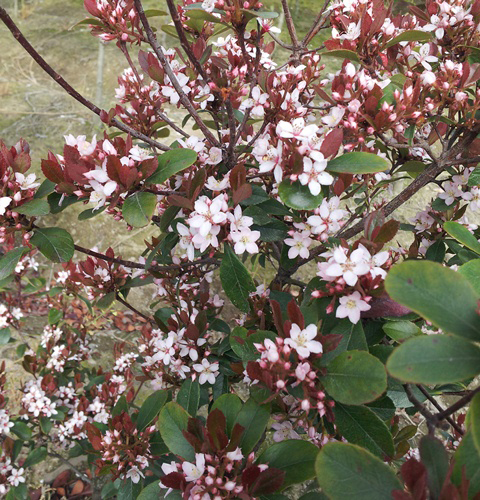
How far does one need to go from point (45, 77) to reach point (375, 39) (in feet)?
16.9

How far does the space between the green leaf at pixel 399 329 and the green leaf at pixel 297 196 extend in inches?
11.2

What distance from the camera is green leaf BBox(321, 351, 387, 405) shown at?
65 centimetres

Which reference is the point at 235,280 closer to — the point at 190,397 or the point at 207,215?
the point at 207,215

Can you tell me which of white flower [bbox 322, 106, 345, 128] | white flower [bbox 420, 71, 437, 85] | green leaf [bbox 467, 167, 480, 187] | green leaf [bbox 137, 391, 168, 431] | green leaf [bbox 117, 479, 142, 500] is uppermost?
white flower [bbox 420, 71, 437, 85]

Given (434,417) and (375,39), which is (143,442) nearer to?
(434,417)

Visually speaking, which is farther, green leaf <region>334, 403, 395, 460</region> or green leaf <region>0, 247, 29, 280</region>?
green leaf <region>0, 247, 29, 280</region>

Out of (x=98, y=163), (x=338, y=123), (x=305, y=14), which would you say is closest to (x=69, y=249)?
(x=98, y=163)

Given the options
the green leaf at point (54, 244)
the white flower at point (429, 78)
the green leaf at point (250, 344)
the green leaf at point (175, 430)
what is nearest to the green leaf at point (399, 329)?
the green leaf at point (250, 344)

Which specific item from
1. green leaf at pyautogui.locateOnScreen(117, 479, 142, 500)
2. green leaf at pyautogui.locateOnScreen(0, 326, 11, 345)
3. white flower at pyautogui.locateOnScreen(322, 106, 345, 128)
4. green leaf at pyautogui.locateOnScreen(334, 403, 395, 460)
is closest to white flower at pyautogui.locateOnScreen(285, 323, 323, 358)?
green leaf at pyautogui.locateOnScreen(334, 403, 395, 460)

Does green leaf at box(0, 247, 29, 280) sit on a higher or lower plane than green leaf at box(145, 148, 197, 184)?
lower

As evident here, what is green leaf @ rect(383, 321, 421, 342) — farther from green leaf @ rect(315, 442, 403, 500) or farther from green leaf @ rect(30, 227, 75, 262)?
green leaf @ rect(30, 227, 75, 262)

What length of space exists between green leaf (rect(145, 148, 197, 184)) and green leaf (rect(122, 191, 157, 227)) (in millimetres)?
41

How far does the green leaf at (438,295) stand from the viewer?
529 millimetres

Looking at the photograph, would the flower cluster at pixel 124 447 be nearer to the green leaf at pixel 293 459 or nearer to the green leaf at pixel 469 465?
the green leaf at pixel 293 459
